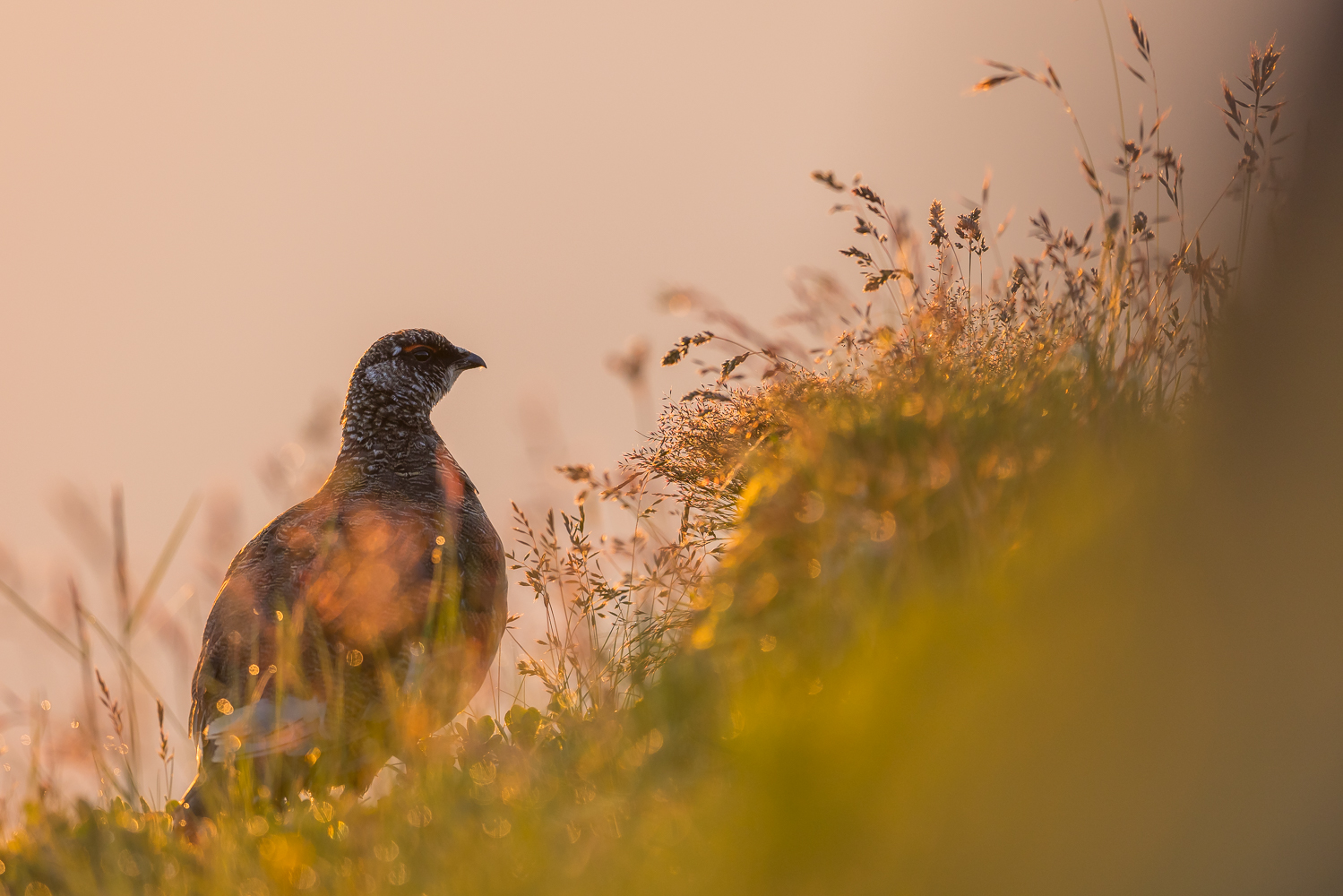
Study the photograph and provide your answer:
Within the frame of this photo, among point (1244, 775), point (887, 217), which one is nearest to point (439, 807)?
point (1244, 775)

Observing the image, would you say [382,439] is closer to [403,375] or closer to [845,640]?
[403,375]

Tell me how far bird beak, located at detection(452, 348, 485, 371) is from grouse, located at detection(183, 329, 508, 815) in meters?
1.74

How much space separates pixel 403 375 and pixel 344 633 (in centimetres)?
324

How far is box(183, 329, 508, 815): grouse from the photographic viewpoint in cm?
475

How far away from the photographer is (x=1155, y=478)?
8.97 feet

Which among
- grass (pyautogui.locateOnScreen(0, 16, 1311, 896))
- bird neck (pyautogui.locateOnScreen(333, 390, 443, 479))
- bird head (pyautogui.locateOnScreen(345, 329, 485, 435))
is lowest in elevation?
grass (pyautogui.locateOnScreen(0, 16, 1311, 896))

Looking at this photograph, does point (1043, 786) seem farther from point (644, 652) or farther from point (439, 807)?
point (644, 652)

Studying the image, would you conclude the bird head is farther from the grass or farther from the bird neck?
the grass

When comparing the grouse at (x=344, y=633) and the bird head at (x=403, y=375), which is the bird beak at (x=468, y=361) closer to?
the bird head at (x=403, y=375)

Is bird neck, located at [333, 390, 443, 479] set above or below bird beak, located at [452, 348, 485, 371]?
below

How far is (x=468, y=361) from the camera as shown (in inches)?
338

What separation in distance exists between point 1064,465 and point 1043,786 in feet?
4.03

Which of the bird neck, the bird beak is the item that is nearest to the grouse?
the bird neck

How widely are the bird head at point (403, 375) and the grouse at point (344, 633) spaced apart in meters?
0.93
